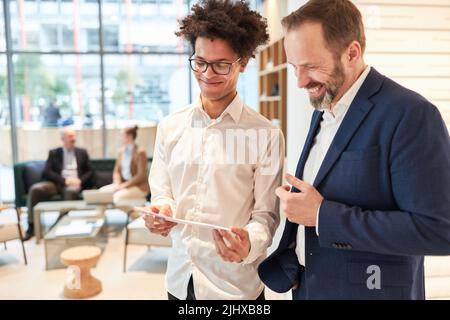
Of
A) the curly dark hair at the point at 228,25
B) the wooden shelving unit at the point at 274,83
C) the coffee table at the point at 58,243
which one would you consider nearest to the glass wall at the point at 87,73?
the wooden shelving unit at the point at 274,83

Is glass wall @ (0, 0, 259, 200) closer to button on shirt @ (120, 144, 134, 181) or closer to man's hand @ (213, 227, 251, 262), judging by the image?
button on shirt @ (120, 144, 134, 181)

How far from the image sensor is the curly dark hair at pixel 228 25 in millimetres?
1366

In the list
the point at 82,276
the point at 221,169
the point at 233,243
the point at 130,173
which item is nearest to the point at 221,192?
the point at 221,169

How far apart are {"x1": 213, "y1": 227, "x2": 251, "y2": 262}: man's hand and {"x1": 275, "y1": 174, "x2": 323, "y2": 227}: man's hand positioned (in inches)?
6.9

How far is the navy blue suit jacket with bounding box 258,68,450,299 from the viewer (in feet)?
3.55

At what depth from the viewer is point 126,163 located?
5.94m

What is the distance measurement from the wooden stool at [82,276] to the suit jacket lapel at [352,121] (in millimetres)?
3301

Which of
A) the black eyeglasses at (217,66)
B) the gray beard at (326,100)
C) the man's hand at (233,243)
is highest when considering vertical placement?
the black eyeglasses at (217,66)

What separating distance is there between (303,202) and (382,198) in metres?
0.23

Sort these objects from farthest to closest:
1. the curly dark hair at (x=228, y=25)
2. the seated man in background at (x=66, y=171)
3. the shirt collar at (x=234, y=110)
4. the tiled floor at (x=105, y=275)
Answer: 1. the seated man in background at (x=66, y=171)
2. the tiled floor at (x=105, y=275)
3. the shirt collar at (x=234, y=110)
4. the curly dark hair at (x=228, y=25)

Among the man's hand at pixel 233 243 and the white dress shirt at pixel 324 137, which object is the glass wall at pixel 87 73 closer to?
the white dress shirt at pixel 324 137

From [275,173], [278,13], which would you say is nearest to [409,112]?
[275,173]

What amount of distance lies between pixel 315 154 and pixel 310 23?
0.44 metres
